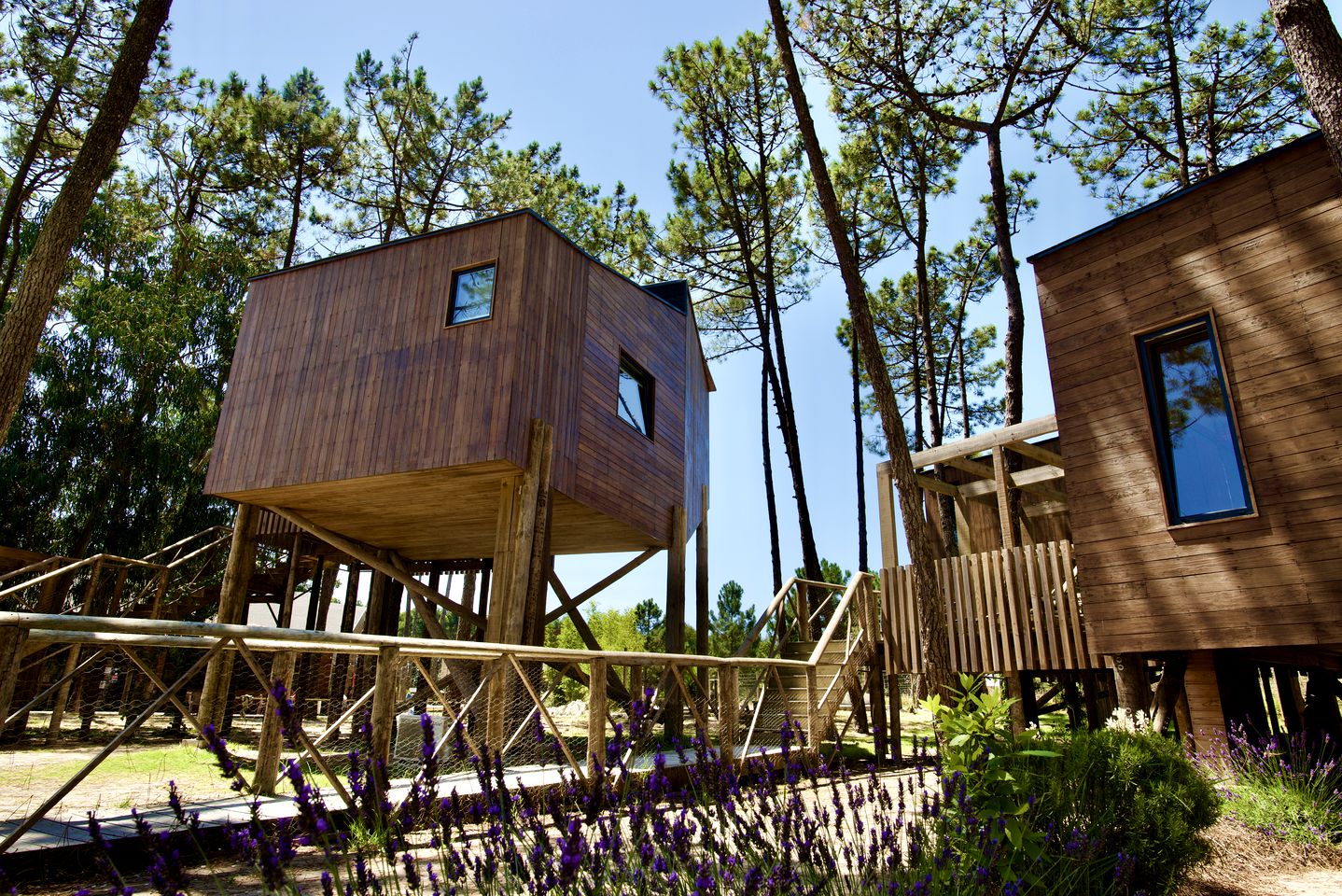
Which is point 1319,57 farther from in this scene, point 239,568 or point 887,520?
point 239,568

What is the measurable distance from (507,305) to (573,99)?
11.1m

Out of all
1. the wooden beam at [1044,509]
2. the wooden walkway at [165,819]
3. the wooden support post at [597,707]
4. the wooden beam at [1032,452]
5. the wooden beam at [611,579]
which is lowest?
the wooden walkway at [165,819]

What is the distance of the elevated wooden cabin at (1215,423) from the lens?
570 centimetres

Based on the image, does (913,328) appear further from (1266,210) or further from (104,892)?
(104,892)

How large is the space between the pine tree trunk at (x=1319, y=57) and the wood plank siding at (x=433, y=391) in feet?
23.6

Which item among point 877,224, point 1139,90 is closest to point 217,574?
point 877,224

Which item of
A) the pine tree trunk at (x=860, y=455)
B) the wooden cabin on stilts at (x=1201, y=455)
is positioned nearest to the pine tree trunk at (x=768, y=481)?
the pine tree trunk at (x=860, y=455)

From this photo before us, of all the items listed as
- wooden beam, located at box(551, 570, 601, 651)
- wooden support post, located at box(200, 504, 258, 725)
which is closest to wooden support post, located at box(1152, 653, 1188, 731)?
wooden beam, located at box(551, 570, 601, 651)

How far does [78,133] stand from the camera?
51.3 ft

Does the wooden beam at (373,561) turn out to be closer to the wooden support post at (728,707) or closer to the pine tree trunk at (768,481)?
the wooden support post at (728,707)

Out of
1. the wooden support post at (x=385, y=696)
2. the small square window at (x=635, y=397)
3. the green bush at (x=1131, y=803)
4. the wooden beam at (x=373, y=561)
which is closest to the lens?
the green bush at (x=1131, y=803)

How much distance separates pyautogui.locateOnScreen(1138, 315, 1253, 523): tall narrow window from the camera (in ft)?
20.3

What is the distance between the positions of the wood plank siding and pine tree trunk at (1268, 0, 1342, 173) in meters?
7.19

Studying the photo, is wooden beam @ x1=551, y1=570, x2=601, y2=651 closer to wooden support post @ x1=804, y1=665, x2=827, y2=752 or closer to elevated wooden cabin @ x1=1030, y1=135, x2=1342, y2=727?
wooden support post @ x1=804, y1=665, x2=827, y2=752
